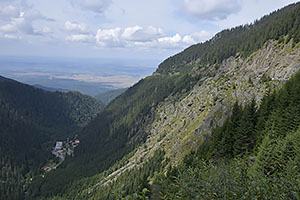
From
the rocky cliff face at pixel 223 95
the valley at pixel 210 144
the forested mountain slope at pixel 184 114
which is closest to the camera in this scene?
the valley at pixel 210 144

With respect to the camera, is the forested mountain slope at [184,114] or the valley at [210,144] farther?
the forested mountain slope at [184,114]

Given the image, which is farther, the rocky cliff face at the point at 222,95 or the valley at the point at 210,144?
the rocky cliff face at the point at 222,95

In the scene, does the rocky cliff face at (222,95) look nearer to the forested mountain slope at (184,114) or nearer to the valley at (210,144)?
the forested mountain slope at (184,114)

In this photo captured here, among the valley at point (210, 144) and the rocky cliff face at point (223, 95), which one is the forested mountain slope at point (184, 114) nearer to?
the rocky cliff face at point (223, 95)

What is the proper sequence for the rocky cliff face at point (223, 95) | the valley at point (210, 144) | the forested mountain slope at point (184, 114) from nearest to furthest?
the valley at point (210, 144) → the rocky cliff face at point (223, 95) → the forested mountain slope at point (184, 114)

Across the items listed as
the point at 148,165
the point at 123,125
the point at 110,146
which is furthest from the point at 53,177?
the point at 148,165

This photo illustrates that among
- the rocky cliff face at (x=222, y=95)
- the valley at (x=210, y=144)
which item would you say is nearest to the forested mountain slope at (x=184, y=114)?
the rocky cliff face at (x=222, y=95)

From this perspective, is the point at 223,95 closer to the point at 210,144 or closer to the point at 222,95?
the point at 222,95

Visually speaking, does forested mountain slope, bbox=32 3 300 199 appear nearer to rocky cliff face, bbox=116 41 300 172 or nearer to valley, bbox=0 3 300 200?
rocky cliff face, bbox=116 41 300 172

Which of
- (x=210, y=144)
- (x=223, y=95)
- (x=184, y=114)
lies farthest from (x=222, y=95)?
(x=210, y=144)

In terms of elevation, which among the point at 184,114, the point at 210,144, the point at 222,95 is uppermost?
the point at 222,95

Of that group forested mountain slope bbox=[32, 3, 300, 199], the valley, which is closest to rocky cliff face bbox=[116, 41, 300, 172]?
forested mountain slope bbox=[32, 3, 300, 199]

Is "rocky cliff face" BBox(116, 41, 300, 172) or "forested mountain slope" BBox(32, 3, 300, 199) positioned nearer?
"rocky cliff face" BBox(116, 41, 300, 172)

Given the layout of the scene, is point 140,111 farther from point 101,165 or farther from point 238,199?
point 238,199
